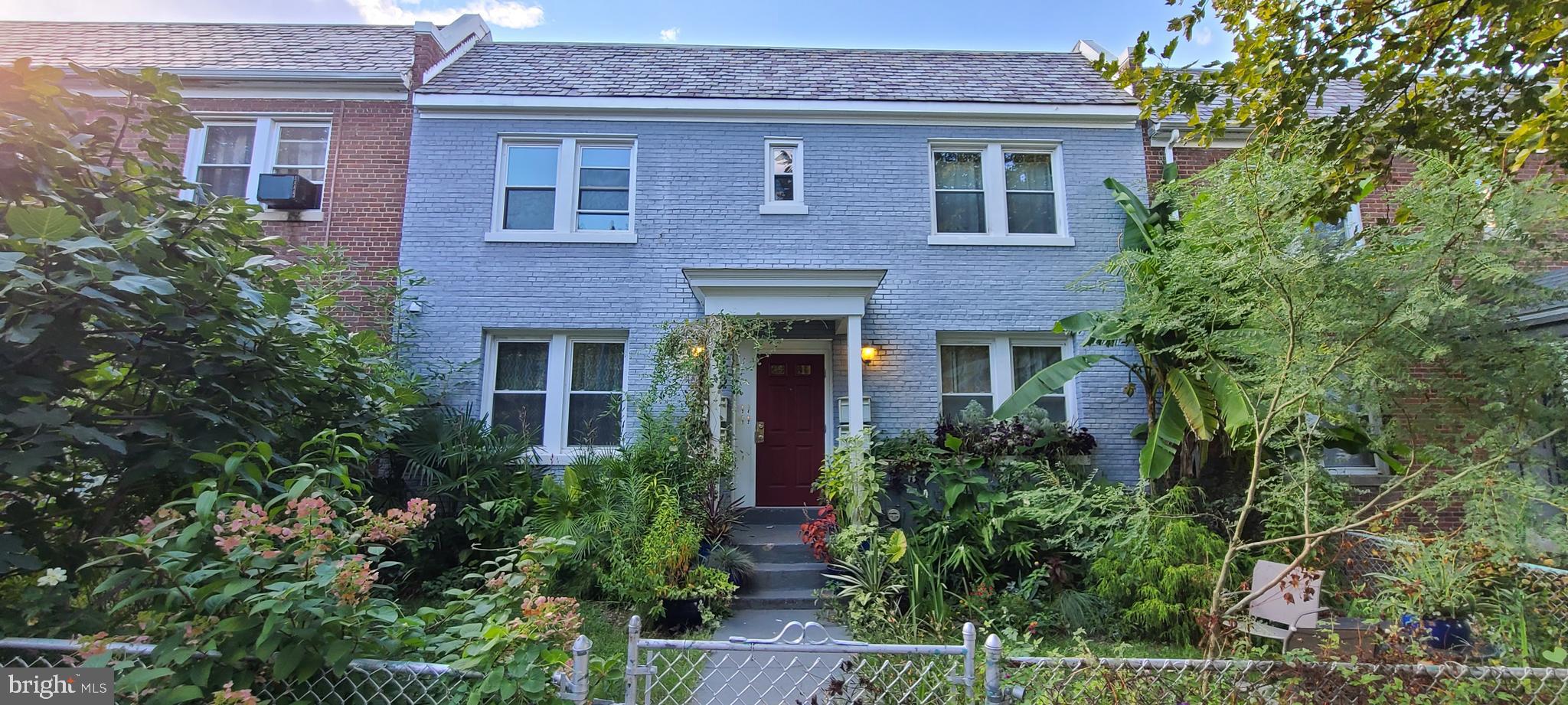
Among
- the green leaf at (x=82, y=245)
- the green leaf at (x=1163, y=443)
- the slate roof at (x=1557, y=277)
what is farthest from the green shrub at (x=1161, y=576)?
the green leaf at (x=82, y=245)

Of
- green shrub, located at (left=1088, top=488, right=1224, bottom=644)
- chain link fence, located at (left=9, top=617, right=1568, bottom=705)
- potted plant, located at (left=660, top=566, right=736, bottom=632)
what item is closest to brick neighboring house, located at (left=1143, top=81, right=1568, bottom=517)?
green shrub, located at (left=1088, top=488, right=1224, bottom=644)

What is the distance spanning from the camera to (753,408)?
831cm

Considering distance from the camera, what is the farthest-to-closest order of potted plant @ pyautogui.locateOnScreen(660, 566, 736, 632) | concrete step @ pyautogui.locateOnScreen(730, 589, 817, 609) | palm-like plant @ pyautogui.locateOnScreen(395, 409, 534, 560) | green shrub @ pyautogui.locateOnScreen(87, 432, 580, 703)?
palm-like plant @ pyautogui.locateOnScreen(395, 409, 534, 560)
concrete step @ pyautogui.locateOnScreen(730, 589, 817, 609)
potted plant @ pyautogui.locateOnScreen(660, 566, 736, 632)
green shrub @ pyautogui.locateOnScreen(87, 432, 580, 703)

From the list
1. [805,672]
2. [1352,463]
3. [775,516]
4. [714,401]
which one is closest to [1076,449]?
[775,516]

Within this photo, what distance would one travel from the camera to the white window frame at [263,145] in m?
8.27

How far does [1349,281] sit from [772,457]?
244 inches

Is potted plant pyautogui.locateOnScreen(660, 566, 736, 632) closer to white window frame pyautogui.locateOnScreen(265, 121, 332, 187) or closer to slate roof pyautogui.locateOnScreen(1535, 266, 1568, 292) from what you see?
white window frame pyautogui.locateOnScreen(265, 121, 332, 187)

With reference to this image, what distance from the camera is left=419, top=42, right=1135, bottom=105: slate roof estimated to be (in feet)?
28.7

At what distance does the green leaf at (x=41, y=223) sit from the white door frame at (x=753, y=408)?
5.81m

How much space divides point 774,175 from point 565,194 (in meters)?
2.86

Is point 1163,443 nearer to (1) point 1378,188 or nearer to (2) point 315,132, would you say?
(1) point 1378,188

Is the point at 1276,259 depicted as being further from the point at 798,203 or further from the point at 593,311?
the point at 593,311

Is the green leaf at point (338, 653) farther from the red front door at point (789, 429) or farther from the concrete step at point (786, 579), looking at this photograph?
the red front door at point (789, 429)

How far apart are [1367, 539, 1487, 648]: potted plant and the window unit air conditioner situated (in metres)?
11.4
